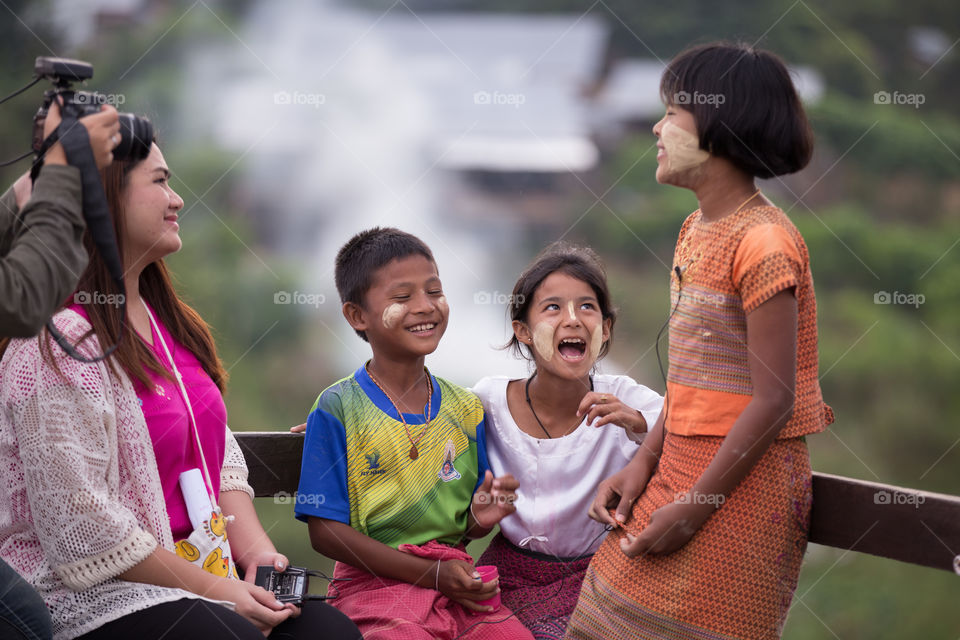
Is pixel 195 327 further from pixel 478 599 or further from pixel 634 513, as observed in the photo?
pixel 634 513

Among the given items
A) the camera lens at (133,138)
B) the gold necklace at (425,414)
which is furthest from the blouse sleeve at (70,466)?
the gold necklace at (425,414)

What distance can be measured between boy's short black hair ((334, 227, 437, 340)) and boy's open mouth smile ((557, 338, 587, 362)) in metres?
0.36

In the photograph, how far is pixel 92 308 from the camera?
6.43ft

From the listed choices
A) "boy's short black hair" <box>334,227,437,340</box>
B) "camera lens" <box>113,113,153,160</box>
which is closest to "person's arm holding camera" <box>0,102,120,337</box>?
"camera lens" <box>113,113,153,160</box>

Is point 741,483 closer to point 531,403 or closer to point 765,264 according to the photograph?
point 765,264

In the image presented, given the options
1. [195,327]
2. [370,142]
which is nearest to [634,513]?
[195,327]

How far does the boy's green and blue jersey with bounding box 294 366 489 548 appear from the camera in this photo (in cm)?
221

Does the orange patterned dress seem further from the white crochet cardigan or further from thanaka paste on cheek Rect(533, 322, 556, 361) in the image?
the white crochet cardigan

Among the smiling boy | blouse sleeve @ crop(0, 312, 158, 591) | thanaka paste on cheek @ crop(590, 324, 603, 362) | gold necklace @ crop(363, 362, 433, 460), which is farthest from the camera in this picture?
thanaka paste on cheek @ crop(590, 324, 603, 362)

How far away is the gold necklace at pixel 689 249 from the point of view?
1.99m

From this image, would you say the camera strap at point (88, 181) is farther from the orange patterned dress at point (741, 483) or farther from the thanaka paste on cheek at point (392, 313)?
the orange patterned dress at point (741, 483)

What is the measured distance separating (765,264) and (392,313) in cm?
85

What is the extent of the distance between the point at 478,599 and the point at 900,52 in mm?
17128

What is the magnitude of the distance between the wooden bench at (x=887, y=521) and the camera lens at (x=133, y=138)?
1.50m
